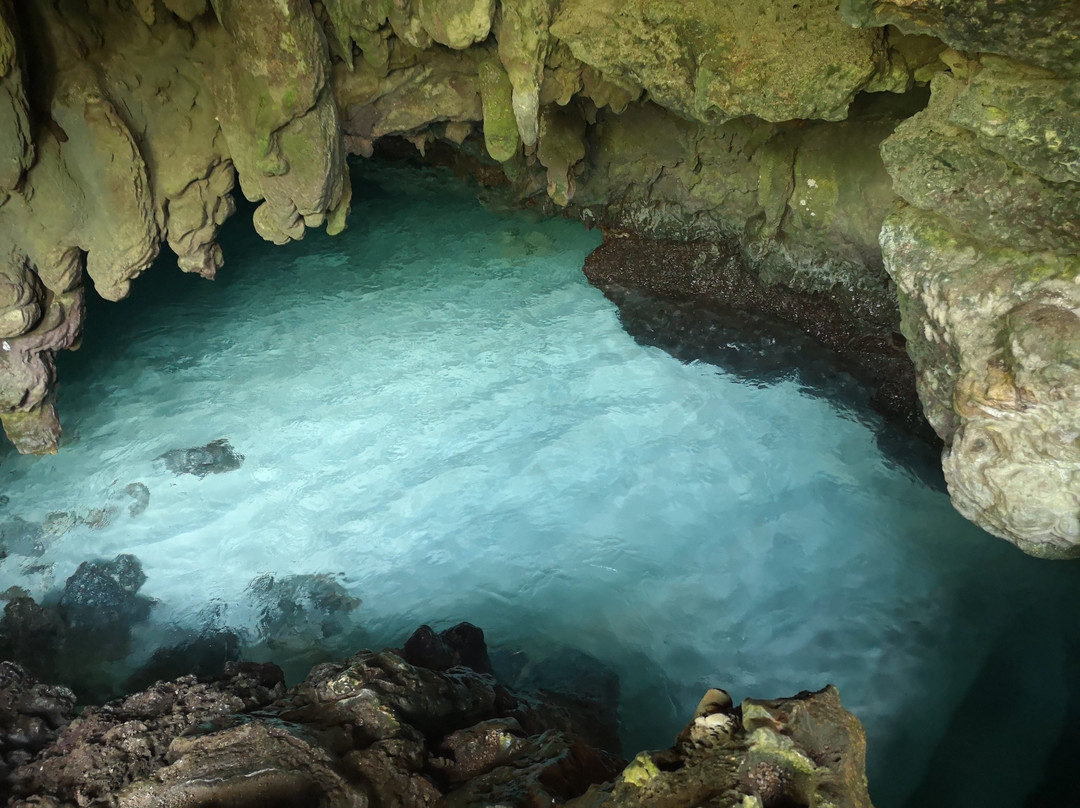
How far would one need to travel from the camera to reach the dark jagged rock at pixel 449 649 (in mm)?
4973

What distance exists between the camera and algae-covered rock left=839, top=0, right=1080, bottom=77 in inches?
112

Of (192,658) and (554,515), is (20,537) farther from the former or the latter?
(554,515)

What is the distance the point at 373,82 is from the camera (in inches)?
279

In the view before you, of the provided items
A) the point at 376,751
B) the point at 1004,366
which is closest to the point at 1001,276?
the point at 1004,366

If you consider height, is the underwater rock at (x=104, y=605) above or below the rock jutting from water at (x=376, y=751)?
below

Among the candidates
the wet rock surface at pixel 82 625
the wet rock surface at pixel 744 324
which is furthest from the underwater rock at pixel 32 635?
the wet rock surface at pixel 744 324

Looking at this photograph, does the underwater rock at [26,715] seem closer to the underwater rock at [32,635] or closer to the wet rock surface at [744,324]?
the underwater rock at [32,635]

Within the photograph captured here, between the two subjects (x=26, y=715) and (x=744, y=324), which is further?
(x=744, y=324)

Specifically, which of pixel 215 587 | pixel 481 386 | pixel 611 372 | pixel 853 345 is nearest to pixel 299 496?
pixel 215 587

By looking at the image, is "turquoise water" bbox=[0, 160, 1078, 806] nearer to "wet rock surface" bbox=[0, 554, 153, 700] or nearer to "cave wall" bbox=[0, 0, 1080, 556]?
"wet rock surface" bbox=[0, 554, 153, 700]

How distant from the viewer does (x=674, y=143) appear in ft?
28.6

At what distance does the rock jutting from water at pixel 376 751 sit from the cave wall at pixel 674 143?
2228 mm

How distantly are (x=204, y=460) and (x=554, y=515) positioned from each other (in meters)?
3.44

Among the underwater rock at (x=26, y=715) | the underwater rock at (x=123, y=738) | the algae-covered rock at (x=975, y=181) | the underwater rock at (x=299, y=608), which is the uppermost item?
the algae-covered rock at (x=975, y=181)
